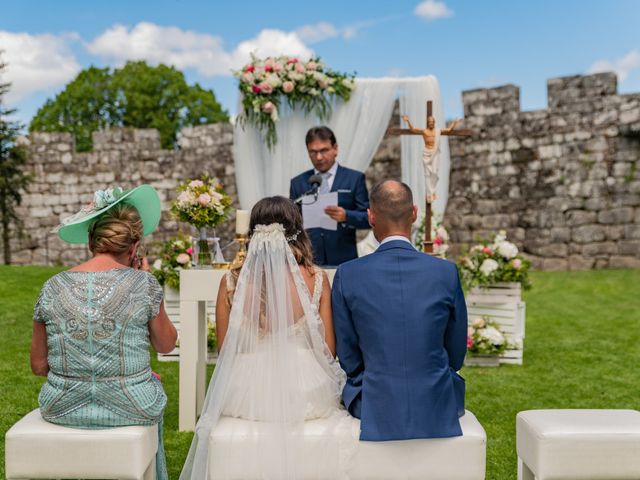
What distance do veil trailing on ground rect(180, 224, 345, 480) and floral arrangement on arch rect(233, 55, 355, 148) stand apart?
439cm

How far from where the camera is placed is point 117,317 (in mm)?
2717

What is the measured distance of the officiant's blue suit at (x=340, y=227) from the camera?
17.9 ft

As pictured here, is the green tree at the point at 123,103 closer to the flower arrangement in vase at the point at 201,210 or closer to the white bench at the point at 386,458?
the flower arrangement in vase at the point at 201,210

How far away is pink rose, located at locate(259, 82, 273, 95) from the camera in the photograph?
7.15 m

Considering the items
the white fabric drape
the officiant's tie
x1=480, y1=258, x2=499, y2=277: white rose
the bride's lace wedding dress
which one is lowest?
the bride's lace wedding dress

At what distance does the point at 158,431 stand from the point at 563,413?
1.67 m

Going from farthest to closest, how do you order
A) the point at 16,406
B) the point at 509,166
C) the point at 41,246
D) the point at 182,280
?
the point at 41,246 → the point at 509,166 → the point at 16,406 → the point at 182,280

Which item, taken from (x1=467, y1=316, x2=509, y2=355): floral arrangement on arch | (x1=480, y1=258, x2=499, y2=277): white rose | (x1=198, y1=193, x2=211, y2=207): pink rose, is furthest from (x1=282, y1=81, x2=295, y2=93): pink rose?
(x1=198, y1=193, x2=211, y2=207): pink rose

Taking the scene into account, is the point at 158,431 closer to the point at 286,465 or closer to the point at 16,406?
the point at 286,465

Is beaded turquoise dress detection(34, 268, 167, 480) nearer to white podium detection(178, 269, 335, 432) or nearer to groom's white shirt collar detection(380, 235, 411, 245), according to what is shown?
groom's white shirt collar detection(380, 235, 411, 245)

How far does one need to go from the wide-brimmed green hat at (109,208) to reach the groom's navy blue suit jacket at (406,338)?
880 millimetres

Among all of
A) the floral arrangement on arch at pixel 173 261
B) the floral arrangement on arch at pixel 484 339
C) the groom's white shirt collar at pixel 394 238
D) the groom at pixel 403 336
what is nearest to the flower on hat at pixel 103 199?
the groom at pixel 403 336

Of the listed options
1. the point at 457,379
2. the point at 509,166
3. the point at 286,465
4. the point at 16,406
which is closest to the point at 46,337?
the point at 286,465

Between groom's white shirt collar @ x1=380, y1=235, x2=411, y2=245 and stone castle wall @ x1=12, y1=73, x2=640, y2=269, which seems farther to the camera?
stone castle wall @ x1=12, y1=73, x2=640, y2=269
